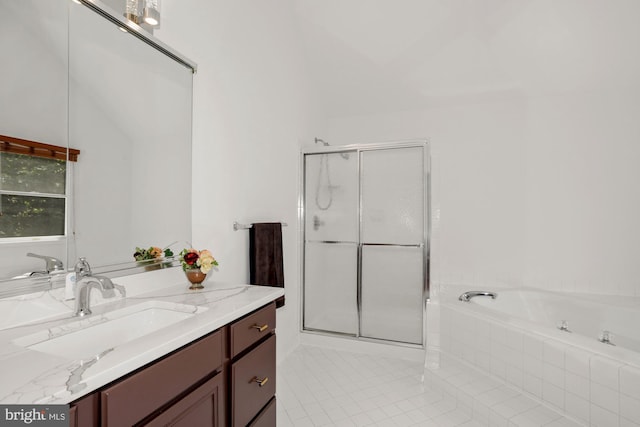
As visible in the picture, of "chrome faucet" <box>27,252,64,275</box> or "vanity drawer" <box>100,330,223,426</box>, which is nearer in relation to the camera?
"vanity drawer" <box>100,330,223,426</box>

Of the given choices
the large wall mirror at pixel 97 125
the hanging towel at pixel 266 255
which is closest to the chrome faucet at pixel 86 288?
the large wall mirror at pixel 97 125

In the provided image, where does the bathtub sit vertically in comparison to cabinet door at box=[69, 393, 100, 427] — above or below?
below

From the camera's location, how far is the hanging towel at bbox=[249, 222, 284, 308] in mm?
2305

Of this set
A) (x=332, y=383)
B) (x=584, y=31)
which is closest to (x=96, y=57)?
(x=332, y=383)

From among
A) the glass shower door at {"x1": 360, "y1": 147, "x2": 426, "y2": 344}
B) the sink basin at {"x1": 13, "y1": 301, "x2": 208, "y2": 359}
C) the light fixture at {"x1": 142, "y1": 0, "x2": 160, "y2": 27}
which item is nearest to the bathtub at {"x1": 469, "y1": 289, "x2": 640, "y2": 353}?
the glass shower door at {"x1": 360, "y1": 147, "x2": 426, "y2": 344}

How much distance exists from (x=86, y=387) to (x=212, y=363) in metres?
0.45

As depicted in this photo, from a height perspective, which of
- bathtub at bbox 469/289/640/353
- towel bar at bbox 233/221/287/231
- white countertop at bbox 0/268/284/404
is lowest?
bathtub at bbox 469/289/640/353

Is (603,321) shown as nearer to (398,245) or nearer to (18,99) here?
(398,245)

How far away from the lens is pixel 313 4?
9.64ft

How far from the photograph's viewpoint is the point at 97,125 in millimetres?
1344

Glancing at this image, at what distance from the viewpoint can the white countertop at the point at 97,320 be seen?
70cm

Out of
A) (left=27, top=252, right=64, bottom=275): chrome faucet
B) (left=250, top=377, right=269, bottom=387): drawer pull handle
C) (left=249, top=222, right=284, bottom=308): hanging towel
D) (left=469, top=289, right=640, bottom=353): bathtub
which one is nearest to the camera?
(left=27, top=252, right=64, bottom=275): chrome faucet

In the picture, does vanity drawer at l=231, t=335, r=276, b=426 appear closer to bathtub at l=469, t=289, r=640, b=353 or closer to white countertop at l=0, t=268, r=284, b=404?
white countertop at l=0, t=268, r=284, b=404

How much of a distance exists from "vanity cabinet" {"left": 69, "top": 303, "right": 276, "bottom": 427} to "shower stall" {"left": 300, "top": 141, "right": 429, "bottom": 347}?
5.28ft
